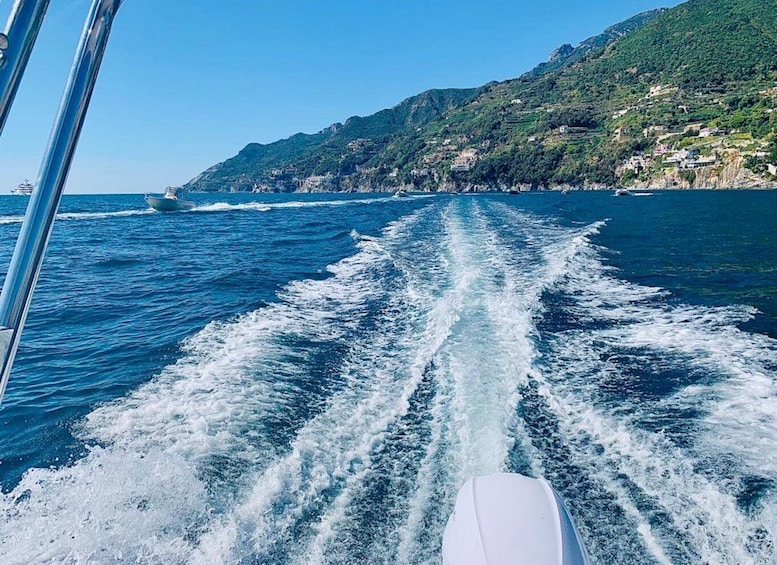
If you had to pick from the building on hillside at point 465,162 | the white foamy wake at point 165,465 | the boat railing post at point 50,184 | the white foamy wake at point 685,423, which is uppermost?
the building on hillside at point 465,162

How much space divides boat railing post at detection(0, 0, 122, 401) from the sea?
362cm

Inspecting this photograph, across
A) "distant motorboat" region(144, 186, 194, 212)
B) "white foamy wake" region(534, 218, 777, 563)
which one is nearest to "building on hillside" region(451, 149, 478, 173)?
"distant motorboat" region(144, 186, 194, 212)

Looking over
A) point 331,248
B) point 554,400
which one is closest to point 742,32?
point 331,248

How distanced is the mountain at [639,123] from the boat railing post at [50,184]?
313 feet

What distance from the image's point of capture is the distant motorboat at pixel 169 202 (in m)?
51.4

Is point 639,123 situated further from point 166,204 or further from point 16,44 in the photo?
point 16,44

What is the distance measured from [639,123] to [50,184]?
133m

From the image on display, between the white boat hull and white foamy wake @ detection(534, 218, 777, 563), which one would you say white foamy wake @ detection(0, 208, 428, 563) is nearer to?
white foamy wake @ detection(534, 218, 777, 563)

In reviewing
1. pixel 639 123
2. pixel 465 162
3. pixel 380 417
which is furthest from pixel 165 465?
pixel 465 162

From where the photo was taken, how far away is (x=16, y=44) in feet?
3.25

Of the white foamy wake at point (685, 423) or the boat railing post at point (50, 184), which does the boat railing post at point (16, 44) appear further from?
the white foamy wake at point (685, 423)

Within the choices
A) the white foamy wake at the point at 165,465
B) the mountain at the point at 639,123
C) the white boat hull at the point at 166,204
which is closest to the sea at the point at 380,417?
the white foamy wake at the point at 165,465

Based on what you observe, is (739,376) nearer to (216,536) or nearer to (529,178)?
(216,536)

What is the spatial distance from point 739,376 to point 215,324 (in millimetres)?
10194
